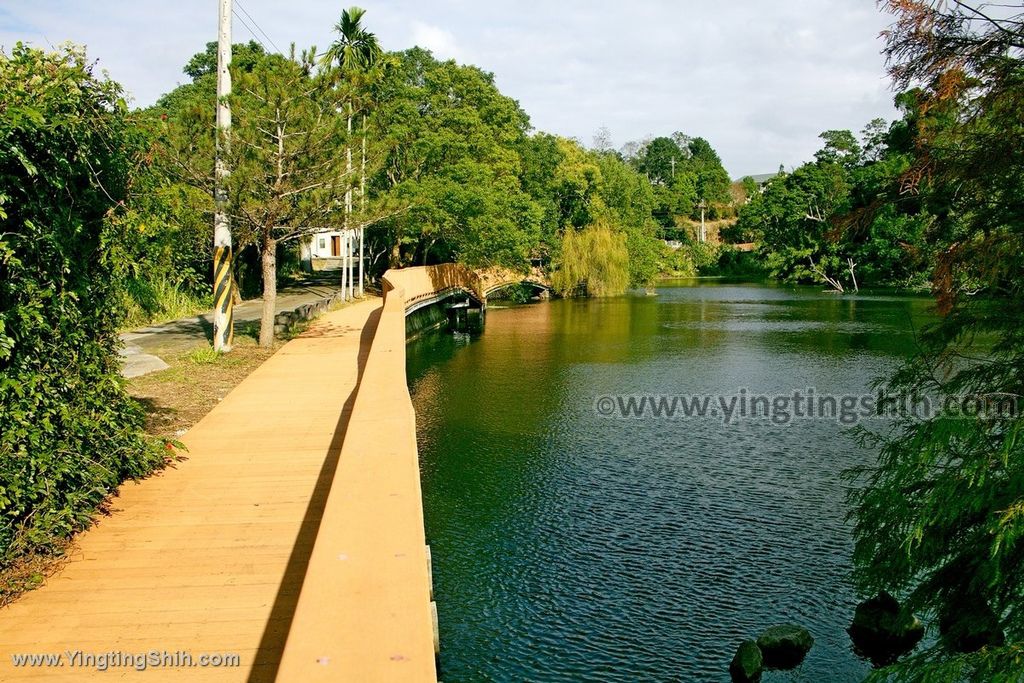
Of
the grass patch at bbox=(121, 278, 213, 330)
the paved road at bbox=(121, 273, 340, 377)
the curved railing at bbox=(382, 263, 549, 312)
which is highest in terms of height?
the curved railing at bbox=(382, 263, 549, 312)

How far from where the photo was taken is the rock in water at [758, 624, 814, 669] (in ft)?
25.3

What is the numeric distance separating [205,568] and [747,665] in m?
4.64

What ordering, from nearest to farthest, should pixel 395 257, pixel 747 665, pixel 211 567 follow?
1. pixel 211 567
2. pixel 747 665
3. pixel 395 257

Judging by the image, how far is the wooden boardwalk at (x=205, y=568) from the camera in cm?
481

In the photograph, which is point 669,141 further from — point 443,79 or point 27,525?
point 27,525

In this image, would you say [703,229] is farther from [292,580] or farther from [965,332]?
[292,580]

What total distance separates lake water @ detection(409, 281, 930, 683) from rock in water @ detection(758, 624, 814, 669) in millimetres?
133

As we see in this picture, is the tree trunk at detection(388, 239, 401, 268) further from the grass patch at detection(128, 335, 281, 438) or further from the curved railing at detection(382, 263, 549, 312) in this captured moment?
the grass patch at detection(128, 335, 281, 438)

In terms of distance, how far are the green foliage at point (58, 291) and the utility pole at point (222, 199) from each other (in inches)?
370

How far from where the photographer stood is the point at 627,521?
11.1m

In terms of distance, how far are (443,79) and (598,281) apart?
13.8 m

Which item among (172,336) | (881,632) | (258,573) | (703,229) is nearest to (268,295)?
(172,336)

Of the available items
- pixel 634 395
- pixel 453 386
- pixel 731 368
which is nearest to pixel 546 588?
pixel 634 395

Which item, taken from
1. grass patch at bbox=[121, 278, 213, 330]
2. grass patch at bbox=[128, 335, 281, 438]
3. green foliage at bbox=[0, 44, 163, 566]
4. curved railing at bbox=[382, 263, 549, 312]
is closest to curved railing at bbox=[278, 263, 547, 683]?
green foliage at bbox=[0, 44, 163, 566]
